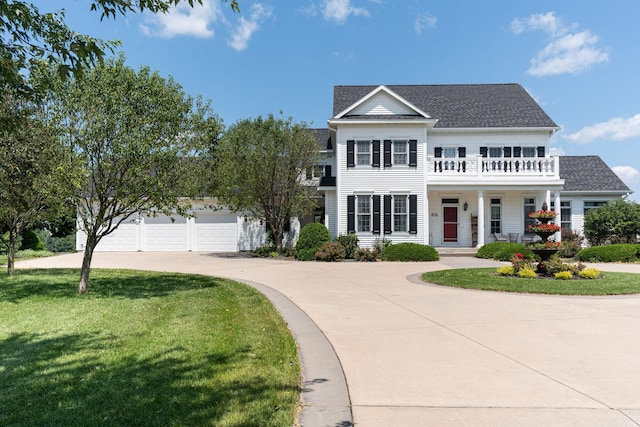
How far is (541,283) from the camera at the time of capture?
35.4 feet

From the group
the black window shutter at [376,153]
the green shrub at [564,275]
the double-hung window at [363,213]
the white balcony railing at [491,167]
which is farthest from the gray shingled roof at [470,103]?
the green shrub at [564,275]

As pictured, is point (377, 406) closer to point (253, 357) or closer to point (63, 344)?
point (253, 357)

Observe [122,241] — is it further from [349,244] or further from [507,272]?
[507,272]

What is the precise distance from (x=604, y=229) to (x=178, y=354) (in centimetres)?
2090

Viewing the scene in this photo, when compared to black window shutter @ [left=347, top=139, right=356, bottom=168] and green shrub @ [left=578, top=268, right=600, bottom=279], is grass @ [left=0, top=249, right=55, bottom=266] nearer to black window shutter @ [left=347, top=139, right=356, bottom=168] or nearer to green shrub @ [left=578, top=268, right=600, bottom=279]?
black window shutter @ [left=347, top=139, right=356, bottom=168]

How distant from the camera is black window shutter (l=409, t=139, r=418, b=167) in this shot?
67.7 feet

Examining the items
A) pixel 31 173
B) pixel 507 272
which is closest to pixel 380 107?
pixel 507 272

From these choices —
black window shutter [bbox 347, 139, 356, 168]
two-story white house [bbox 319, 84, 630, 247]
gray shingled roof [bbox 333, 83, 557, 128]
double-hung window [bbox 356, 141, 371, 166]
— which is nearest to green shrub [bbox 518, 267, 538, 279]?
two-story white house [bbox 319, 84, 630, 247]

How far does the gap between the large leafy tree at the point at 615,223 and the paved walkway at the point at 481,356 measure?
12.2 metres

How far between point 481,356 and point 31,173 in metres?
9.97

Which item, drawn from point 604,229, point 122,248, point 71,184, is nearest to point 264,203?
point 122,248

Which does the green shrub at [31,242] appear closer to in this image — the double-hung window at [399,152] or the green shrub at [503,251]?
the double-hung window at [399,152]

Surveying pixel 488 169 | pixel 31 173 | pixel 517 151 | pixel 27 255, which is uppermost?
pixel 517 151

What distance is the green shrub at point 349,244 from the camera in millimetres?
19562
